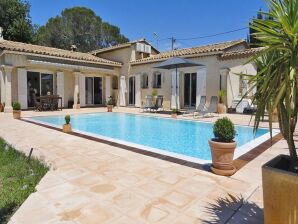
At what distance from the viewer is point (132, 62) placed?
2192 centimetres

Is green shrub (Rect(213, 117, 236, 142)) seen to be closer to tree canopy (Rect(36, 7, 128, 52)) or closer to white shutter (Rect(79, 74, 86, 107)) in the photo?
white shutter (Rect(79, 74, 86, 107))

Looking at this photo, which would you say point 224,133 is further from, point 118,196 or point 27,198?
point 27,198

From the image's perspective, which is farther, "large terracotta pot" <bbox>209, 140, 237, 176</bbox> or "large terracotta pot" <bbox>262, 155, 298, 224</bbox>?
"large terracotta pot" <bbox>209, 140, 237, 176</bbox>

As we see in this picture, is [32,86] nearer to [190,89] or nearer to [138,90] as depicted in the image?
[138,90]

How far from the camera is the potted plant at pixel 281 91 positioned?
2383 millimetres

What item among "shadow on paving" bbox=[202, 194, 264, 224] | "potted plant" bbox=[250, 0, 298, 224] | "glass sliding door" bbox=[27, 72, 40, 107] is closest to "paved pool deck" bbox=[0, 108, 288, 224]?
"shadow on paving" bbox=[202, 194, 264, 224]

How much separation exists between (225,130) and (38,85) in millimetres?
17465

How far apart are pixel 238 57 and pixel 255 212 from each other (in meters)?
13.7

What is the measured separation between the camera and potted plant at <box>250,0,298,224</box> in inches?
93.8

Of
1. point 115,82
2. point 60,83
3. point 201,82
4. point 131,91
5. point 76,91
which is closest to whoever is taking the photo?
point 201,82

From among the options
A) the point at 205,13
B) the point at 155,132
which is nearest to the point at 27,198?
the point at 155,132

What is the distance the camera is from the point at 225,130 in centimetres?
464

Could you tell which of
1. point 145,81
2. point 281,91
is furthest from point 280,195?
point 145,81

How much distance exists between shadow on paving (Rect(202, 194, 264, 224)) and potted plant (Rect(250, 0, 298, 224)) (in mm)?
610
